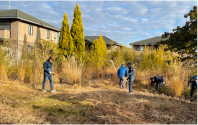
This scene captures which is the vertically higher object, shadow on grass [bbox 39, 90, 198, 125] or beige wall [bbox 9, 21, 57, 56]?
beige wall [bbox 9, 21, 57, 56]

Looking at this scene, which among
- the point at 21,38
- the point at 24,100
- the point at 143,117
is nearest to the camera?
the point at 143,117

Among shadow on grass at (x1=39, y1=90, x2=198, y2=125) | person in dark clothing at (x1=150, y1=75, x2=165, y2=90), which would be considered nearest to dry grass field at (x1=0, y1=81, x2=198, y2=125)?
shadow on grass at (x1=39, y1=90, x2=198, y2=125)

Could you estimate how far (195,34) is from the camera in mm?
9445

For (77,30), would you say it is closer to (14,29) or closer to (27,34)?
(27,34)

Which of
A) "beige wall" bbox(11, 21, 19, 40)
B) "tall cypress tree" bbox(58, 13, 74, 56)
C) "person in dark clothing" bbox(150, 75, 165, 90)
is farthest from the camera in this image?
"beige wall" bbox(11, 21, 19, 40)

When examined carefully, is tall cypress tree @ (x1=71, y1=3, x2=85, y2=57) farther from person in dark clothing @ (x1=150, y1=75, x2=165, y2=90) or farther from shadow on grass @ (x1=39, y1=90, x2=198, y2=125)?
shadow on grass @ (x1=39, y1=90, x2=198, y2=125)

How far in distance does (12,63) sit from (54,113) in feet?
17.6

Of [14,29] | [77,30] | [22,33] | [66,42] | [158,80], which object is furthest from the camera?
[22,33]

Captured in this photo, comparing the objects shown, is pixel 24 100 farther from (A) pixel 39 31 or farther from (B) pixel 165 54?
(A) pixel 39 31

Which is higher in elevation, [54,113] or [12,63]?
[12,63]

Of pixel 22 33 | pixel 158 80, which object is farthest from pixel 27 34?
pixel 158 80

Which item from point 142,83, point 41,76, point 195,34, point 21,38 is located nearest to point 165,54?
point 195,34

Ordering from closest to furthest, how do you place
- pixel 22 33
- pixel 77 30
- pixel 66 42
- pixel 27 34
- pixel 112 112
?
1. pixel 112 112
2. pixel 66 42
3. pixel 77 30
4. pixel 22 33
5. pixel 27 34

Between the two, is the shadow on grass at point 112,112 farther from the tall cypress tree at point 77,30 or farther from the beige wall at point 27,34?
the beige wall at point 27,34
